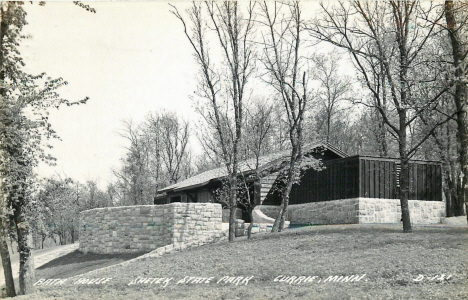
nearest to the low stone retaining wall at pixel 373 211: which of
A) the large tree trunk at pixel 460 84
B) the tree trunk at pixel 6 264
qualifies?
the large tree trunk at pixel 460 84

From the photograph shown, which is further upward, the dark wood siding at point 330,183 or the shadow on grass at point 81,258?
the dark wood siding at point 330,183

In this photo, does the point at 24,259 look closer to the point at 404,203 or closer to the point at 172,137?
the point at 404,203

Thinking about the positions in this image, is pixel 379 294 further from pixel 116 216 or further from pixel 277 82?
pixel 116 216

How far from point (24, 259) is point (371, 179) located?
12.9 metres

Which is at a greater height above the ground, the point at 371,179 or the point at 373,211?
the point at 371,179

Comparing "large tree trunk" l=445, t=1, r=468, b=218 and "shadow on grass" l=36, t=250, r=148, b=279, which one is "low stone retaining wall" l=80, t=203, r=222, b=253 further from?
"large tree trunk" l=445, t=1, r=468, b=218

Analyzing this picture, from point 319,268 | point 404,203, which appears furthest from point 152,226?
point 319,268

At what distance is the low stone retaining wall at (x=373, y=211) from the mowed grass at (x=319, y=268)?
121 inches

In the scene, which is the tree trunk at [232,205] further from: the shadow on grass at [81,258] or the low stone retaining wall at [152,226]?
the shadow on grass at [81,258]

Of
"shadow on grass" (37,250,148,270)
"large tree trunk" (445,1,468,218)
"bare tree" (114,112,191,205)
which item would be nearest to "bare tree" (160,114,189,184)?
"bare tree" (114,112,191,205)

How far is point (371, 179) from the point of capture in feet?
65.3

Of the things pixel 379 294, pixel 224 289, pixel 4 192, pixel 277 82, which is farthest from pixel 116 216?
pixel 379 294

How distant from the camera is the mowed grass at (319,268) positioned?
9531 mm

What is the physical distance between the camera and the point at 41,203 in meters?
13.4
